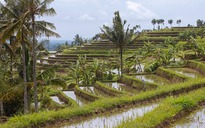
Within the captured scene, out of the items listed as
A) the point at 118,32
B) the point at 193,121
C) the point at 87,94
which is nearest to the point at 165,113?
the point at 193,121

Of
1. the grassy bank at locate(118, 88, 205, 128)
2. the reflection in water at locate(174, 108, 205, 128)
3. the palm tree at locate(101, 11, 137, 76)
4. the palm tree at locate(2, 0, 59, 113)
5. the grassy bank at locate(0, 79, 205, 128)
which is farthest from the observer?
the palm tree at locate(101, 11, 137, 76)

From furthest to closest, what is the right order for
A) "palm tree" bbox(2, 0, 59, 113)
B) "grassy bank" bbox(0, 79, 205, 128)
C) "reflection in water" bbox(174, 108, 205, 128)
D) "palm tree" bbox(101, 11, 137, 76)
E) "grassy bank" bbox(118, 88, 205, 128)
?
1. "palm tree" bbox(101, 11, 137, 76)
2. "palm tree" bbox(2, 0, 59, 113)
3. "grassy bank" bbox(0, 79, 205, 128)
4. "reflection in water" bbox(174, 108, 205, 128)
5. "grassy bank" bbox(118, 88, 205, 128)

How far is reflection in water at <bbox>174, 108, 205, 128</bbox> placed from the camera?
6.91 meters

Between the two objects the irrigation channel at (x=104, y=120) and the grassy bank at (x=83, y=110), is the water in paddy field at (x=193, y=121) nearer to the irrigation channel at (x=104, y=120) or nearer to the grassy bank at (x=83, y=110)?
the irrigation channel at (x=104, y=120)

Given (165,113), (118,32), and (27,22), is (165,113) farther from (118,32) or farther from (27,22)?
(118,32)

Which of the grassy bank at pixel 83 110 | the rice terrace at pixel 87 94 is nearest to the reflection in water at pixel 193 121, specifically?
the rice terrace at pixel 87 94

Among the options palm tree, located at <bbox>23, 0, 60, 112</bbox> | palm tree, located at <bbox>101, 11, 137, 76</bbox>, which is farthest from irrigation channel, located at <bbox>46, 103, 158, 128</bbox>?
palm tree, located at <bbox>101, 11, 137, 76</bbox>

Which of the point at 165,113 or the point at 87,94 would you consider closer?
the point at 165,113

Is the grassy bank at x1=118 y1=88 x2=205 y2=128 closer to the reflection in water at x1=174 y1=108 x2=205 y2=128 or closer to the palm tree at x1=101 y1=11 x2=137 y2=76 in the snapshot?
the reflection in water at x1=174 y1=108 x2=205 y2=128

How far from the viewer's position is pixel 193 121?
732cm

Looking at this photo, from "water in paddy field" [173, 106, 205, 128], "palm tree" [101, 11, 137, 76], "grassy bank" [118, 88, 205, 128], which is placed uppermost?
"palm tree" [101, 11, 137, 76]

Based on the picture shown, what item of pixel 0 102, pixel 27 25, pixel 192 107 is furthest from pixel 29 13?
pixel 192 107

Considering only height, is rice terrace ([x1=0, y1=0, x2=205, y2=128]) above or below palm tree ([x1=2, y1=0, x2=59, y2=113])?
below

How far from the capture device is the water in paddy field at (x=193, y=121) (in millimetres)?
6917
